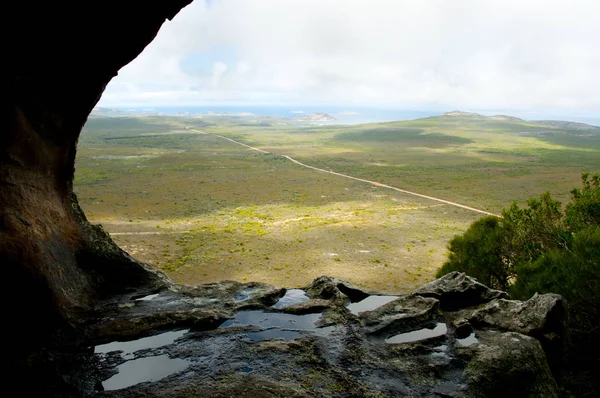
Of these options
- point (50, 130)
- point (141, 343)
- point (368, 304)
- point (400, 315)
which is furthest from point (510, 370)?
point (50, 130)

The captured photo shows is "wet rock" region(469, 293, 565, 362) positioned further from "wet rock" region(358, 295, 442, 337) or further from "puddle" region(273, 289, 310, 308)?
"puddle" region(273, 289, 310, 308)

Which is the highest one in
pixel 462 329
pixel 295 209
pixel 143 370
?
pixel 462 329

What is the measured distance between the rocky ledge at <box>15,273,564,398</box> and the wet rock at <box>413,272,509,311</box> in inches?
1.9

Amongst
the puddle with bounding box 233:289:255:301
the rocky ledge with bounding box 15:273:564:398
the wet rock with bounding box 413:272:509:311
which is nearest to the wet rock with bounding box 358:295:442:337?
the rocky ledge with bounding box 15:273:564:398

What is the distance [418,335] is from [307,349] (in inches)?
165

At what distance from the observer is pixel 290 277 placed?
1732 inches

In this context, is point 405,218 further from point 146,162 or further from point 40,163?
point 146,162

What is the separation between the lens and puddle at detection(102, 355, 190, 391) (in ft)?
35.7

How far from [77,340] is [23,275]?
99.3 inches

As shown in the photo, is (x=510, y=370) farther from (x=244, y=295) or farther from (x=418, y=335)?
(x=244, y=295)

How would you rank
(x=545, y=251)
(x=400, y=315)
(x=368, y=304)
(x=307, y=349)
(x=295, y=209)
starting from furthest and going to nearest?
(x=295, y=209) → (x=545, y=251) → (x=368, y=304) → (x=400, y=315) → (x=307, y=349)

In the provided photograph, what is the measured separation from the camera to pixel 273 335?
13.9 metres

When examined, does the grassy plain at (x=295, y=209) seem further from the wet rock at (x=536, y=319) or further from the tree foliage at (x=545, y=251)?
the wet rock at (x=536, y=319)

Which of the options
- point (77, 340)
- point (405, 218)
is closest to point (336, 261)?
point (405, 218)
